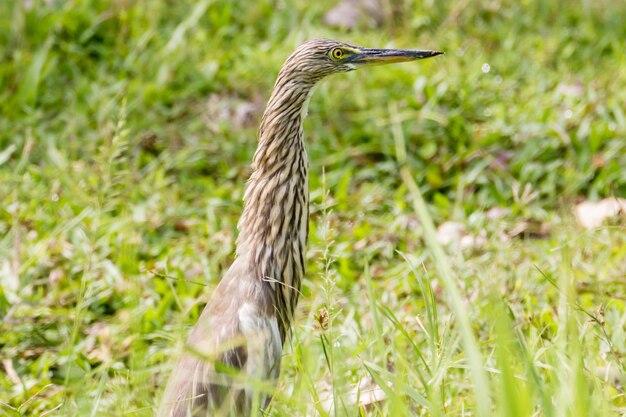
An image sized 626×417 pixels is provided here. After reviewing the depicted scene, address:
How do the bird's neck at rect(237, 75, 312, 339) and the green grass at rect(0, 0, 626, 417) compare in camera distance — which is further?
the green grass at rect(0, 0, 626, 417)

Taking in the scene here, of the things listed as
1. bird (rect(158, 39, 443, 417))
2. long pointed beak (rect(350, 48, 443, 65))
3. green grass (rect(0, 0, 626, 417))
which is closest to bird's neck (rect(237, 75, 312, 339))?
bird (rect(158, 39, 443, 417))

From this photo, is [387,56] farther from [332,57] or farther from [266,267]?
[266,267]

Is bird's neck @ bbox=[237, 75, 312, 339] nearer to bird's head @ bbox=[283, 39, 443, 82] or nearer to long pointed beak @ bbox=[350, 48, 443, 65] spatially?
bird's head @ bbox=[283, 39, 443, 82]

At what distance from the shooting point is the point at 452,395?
3604mm

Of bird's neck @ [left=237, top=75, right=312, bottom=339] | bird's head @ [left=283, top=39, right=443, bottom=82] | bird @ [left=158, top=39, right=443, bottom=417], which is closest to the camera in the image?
bird @ [left=158, top=39, right=443, bottom=417]

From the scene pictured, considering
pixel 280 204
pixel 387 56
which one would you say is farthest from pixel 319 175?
pixel 280 204

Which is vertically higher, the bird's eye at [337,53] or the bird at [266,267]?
the bird's eye at [337,53]

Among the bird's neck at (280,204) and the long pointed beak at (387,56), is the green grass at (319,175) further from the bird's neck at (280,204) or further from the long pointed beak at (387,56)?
the long pointed beak at (387,56)

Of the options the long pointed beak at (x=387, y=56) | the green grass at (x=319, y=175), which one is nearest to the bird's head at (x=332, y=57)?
the long pointed beak at (x=387, y=56)

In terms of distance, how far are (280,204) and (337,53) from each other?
643 millimetres

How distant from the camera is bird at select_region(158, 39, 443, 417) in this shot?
323 cm

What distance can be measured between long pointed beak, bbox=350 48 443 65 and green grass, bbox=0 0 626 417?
289 mm

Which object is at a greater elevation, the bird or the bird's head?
the bird's head

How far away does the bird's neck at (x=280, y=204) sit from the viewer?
3.47 metres
